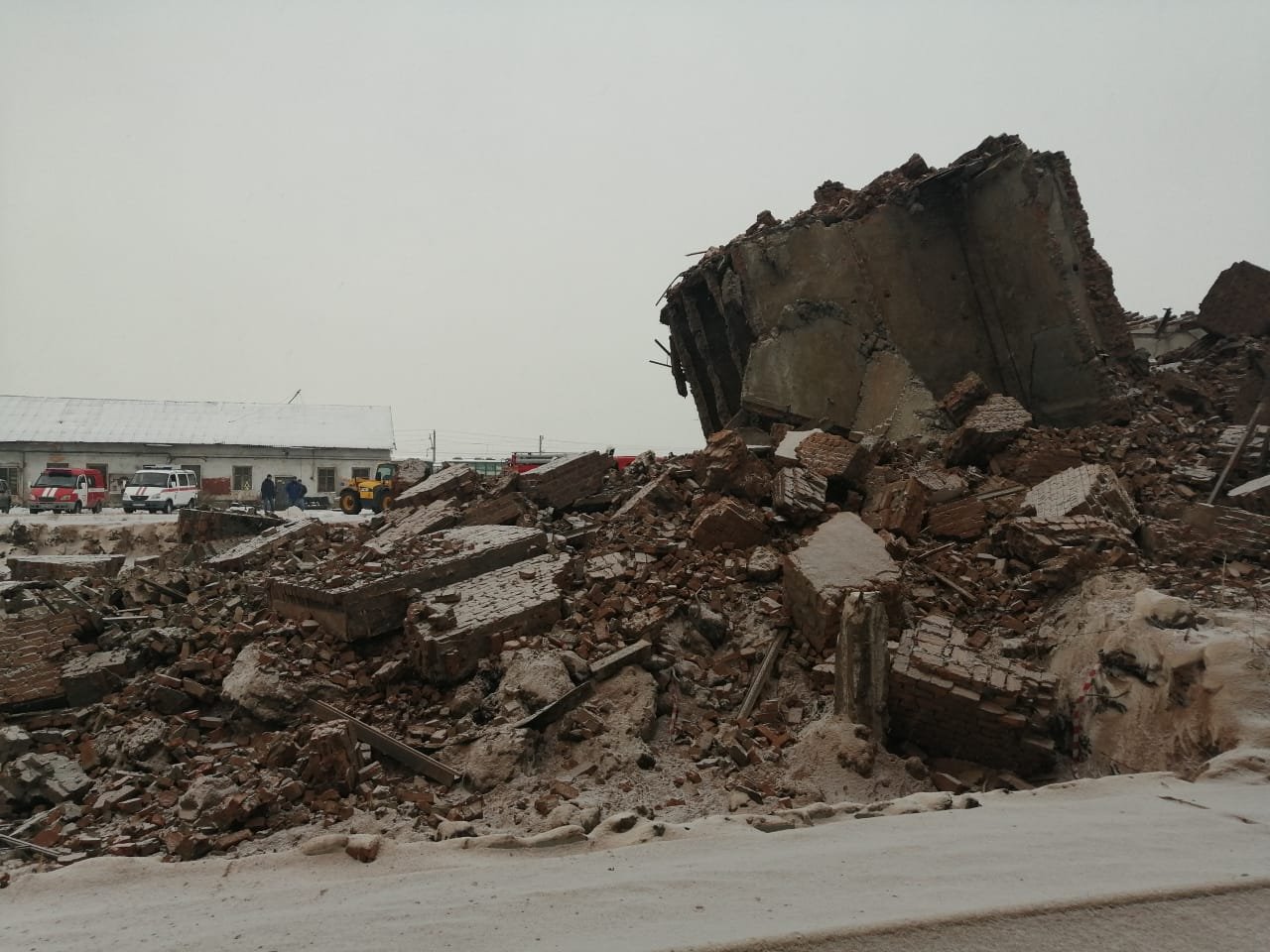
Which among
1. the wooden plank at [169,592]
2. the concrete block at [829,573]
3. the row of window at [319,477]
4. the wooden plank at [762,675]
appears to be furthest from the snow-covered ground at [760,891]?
the row of window at [319,477]

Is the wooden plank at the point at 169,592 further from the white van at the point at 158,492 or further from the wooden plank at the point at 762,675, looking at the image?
the white van at the point at 158,492

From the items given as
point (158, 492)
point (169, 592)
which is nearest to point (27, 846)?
point (169, 592)

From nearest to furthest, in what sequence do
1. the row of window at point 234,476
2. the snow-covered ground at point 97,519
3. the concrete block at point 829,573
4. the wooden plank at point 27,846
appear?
the wooden plank at point 27,846 → the concrete block at point 829,573 → the snow-covered ground at point 97,519 → the row of window at point 234,476

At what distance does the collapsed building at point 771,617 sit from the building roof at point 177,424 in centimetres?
2147

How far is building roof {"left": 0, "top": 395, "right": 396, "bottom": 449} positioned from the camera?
1133 inches

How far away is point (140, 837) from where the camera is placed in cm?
407

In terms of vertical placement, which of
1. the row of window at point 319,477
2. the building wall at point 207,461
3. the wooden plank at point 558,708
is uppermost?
the building wall at point 207,461

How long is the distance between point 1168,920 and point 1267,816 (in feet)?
3.96

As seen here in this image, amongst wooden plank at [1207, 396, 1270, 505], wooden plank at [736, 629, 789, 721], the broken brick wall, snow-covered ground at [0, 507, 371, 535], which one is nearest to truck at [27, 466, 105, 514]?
snow-covered ground at [0, 507, 371, 535]

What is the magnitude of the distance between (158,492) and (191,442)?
9.04 metres

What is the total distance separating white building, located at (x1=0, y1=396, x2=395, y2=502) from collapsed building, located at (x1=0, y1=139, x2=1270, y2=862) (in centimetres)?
2047

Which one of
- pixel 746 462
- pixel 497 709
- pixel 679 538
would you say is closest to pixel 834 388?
pixel 746 462

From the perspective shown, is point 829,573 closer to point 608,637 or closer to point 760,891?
point 608,637

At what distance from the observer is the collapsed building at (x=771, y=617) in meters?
4.39
